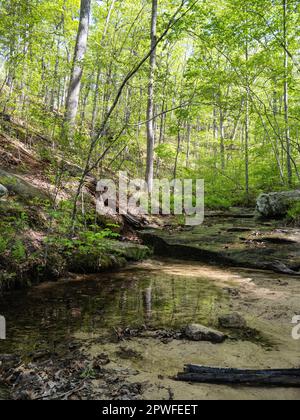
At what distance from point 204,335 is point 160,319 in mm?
783

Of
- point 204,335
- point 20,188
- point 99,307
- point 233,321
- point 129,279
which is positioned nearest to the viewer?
point 204,335

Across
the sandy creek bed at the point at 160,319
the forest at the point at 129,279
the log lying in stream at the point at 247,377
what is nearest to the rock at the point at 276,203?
the forest at the point at 129,279

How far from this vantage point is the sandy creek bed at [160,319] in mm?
2557

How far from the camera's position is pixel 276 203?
33.5 ft

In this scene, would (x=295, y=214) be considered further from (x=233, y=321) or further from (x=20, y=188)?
(x=20, y=188)

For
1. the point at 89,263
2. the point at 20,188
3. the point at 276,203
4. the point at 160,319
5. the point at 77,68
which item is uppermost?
the point at 77,68

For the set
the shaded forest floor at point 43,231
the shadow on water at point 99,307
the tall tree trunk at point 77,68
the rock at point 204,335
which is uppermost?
the tall tree trunk at point 77,68

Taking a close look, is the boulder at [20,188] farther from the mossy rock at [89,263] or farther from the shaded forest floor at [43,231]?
the mossy rock at [89,263]

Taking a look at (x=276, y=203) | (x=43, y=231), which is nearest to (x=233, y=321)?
(x=43, y=231)

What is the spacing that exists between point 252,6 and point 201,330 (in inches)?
540

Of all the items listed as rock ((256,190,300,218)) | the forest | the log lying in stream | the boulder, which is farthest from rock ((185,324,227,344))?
rock ((256,190,300,218))

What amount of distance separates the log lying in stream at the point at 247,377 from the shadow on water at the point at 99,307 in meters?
1.22

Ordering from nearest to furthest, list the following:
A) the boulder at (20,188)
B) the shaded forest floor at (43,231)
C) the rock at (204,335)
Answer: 1. the rock at (204,335)
2. the shaded forest floor at (43,231)
3. the boulder at (20,188)

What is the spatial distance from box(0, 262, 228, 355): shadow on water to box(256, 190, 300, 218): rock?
221 inches
